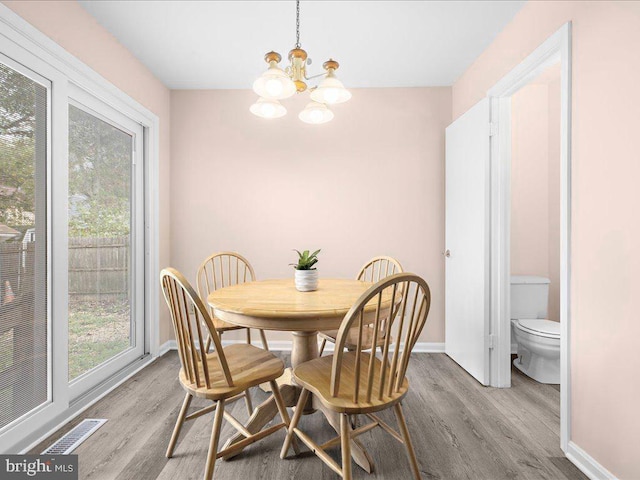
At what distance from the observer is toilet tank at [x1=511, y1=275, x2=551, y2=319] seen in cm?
285

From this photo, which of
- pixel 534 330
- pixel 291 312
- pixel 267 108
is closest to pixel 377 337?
pixel 291 312

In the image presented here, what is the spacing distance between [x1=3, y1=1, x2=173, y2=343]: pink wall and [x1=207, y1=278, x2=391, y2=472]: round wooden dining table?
Result: 153 centimetres

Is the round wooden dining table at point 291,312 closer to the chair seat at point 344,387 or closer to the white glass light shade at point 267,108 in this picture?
the chair seat at point 344,387

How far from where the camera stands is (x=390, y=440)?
1.81m

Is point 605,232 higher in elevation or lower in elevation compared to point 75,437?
higher

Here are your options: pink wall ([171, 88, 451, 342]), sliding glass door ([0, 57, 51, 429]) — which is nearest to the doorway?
pink wall ([171, 88, 451, 342])

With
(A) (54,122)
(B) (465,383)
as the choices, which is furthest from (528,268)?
(A) (54,122)

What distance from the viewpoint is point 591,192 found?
61.1 inches

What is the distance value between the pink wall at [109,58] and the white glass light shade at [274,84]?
1.27 metres

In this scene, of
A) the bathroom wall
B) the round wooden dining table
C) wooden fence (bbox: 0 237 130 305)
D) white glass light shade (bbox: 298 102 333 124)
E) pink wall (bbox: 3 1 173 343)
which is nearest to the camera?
the round wooden dining table

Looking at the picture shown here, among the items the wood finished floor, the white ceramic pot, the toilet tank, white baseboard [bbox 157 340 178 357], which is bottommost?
the wood finished floor

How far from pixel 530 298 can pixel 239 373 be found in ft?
8.40

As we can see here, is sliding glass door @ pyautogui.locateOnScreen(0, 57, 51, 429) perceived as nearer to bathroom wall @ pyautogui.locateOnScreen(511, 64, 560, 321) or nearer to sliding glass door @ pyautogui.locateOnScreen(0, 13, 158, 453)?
sliding glass door @ pyautogui.locateOnScreen(0, 13, 158, 453)

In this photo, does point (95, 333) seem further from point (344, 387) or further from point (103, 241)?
point (344, 387)
